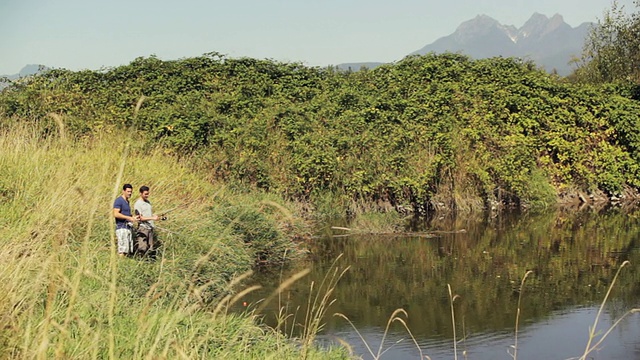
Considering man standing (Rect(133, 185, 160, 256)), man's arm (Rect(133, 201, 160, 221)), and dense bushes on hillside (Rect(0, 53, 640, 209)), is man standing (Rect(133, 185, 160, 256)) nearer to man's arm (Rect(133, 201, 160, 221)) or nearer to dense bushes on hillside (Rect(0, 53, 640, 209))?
man's arm (Rect(133, 201, 160, 221))

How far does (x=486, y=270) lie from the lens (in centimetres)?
1427

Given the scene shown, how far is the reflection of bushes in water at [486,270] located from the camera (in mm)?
11484

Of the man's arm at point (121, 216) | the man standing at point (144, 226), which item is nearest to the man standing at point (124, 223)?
the man's arm at point (121, 216)

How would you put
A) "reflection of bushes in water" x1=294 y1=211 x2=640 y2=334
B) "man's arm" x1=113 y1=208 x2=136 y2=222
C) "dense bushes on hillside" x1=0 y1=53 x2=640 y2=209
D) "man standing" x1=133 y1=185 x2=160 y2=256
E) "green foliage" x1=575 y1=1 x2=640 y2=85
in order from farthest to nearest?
"green foliage" x1=575 y1=1 x2=640 y2=85
"dense bushes on hillside" x1=0 y1=53 x2=640 y2=209
"reflection of bushes in water" x1=294 y1=211 x2=640 y2=334
"man standing" x1=133 y1=185 x2=160 y2=256
"man's arm" x1=113 y1=208 x2=136 y2=222

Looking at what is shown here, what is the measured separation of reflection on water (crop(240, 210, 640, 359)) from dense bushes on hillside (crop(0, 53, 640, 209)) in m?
2.17

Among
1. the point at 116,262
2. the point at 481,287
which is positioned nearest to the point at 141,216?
the point at 481,287

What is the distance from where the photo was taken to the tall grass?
525 centimetres

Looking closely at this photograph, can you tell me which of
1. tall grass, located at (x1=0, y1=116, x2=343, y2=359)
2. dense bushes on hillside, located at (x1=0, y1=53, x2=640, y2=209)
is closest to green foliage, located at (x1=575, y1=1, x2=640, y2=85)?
dense bushes on hillside, located at (x1=0, y1=53, x2=640, y2=209)

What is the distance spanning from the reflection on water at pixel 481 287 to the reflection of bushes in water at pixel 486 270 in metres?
0.02

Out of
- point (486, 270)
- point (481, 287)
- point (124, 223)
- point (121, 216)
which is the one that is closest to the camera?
point (121, 216)

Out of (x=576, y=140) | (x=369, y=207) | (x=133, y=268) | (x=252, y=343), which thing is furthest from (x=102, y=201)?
(x=576, y=140)

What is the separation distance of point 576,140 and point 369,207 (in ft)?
24.4

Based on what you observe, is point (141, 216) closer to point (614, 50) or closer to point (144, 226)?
point (144, 226)

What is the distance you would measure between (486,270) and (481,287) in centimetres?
148
